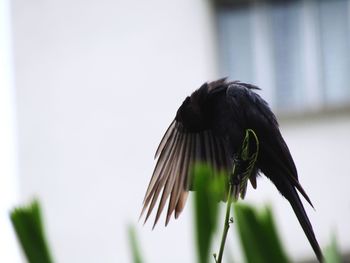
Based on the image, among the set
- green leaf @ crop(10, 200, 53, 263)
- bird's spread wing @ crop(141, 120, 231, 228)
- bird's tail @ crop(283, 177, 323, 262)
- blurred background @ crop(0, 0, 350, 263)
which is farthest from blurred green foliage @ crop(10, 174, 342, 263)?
blurred background @ crop(0, 0, 350, 263)

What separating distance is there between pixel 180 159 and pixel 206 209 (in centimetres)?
254

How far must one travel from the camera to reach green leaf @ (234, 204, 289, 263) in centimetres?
57

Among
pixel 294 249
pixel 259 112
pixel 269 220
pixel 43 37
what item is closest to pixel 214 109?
pixel 259 112

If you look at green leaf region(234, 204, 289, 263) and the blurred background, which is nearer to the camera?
green leaf region(234, 204, 289, 263)

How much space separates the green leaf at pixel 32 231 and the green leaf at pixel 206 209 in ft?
0.30

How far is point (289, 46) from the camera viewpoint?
707 centimetres

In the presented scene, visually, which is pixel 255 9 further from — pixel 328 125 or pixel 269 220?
pixel 269 220

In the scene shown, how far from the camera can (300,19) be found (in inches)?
279

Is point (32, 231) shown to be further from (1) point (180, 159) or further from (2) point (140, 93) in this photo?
(2) point (140, 93)

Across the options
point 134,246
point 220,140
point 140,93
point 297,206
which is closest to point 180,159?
point 220,140

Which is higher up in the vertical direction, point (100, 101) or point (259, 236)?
point (259, 236)

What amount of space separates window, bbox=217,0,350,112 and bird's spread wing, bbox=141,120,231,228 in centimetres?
377

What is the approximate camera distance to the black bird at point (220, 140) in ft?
9.14

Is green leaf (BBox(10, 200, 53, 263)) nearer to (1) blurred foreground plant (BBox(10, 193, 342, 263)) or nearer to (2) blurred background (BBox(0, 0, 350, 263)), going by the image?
(1) blurred foreground plant (BBox(10, 193, 342, 263))
